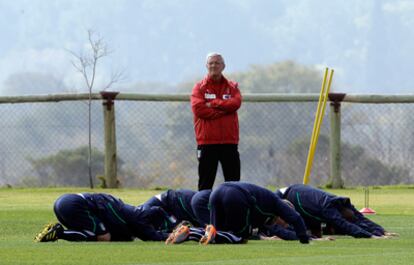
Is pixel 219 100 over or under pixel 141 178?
over

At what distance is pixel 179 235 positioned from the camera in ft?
45.5

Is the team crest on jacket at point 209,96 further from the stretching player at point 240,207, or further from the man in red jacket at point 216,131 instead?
the stretching player at point 240,207

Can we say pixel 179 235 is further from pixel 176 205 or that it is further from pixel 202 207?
pixel 176 205

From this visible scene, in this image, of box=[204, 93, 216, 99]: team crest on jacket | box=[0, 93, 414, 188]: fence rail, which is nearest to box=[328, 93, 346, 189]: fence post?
box=[0, 93, 414, 188]: fence rail

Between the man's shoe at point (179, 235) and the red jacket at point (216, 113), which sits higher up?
the red jacket at point (216, 113)

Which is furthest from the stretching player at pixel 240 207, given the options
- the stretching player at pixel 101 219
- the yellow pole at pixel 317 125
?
the yellow pole at pixel 317 125

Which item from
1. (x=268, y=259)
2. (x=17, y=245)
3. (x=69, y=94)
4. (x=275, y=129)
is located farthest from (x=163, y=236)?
(x=275, y=129)

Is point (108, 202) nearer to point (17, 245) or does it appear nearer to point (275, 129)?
point (17, 245)

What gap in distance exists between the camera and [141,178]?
2730 cm

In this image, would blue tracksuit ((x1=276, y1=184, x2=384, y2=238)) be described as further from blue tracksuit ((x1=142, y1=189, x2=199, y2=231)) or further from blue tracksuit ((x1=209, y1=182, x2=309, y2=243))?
blue tracksuit ((x1=142, y1=189, x2=199, y2=231))

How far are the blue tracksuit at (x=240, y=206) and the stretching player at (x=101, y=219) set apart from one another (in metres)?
0.74

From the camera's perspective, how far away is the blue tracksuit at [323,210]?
14.9m

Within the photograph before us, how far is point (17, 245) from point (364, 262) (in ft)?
12.1

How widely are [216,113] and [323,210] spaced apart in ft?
10.4
